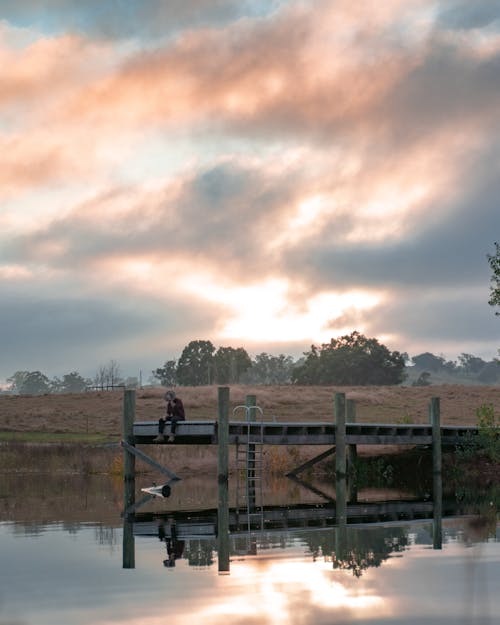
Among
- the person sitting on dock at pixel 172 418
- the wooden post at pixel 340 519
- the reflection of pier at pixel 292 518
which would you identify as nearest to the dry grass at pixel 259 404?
the person sitting on dock at pixel 172 418

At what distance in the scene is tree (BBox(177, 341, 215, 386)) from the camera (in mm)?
188250

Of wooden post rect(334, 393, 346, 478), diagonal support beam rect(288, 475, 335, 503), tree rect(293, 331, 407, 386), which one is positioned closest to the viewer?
diagonal support beam rect(288, 475, 335, 503)

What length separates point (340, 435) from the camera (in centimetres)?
3938

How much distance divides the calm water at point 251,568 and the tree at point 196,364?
156918 millimetres

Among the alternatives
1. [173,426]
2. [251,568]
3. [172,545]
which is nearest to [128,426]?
[173,426]

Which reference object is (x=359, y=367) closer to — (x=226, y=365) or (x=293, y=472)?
(x=226, y=365)

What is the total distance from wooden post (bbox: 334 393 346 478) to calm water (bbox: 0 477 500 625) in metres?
7.68

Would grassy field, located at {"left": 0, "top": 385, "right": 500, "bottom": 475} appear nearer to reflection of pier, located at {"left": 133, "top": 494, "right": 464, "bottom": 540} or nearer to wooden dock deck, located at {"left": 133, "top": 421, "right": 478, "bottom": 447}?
wooden dock deck, located at {"left": 133, "top": 421, "right": 478, "bottom": 447}

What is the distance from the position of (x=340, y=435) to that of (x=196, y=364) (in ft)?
498

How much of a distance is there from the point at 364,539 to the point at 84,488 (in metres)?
17.3

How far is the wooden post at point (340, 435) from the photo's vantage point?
3912cm

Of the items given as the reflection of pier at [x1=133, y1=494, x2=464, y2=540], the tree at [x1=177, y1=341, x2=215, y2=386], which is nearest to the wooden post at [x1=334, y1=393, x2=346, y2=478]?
the reflection of pier at [x1=133, y1=494, x2=464, y2=540]

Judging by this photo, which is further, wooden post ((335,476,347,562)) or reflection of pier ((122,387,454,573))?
reflection of pier ((122,387,454,573))

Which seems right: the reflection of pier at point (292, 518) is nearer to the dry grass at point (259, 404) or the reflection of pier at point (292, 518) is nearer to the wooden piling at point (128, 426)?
the wooden piling at point (128, 426)
